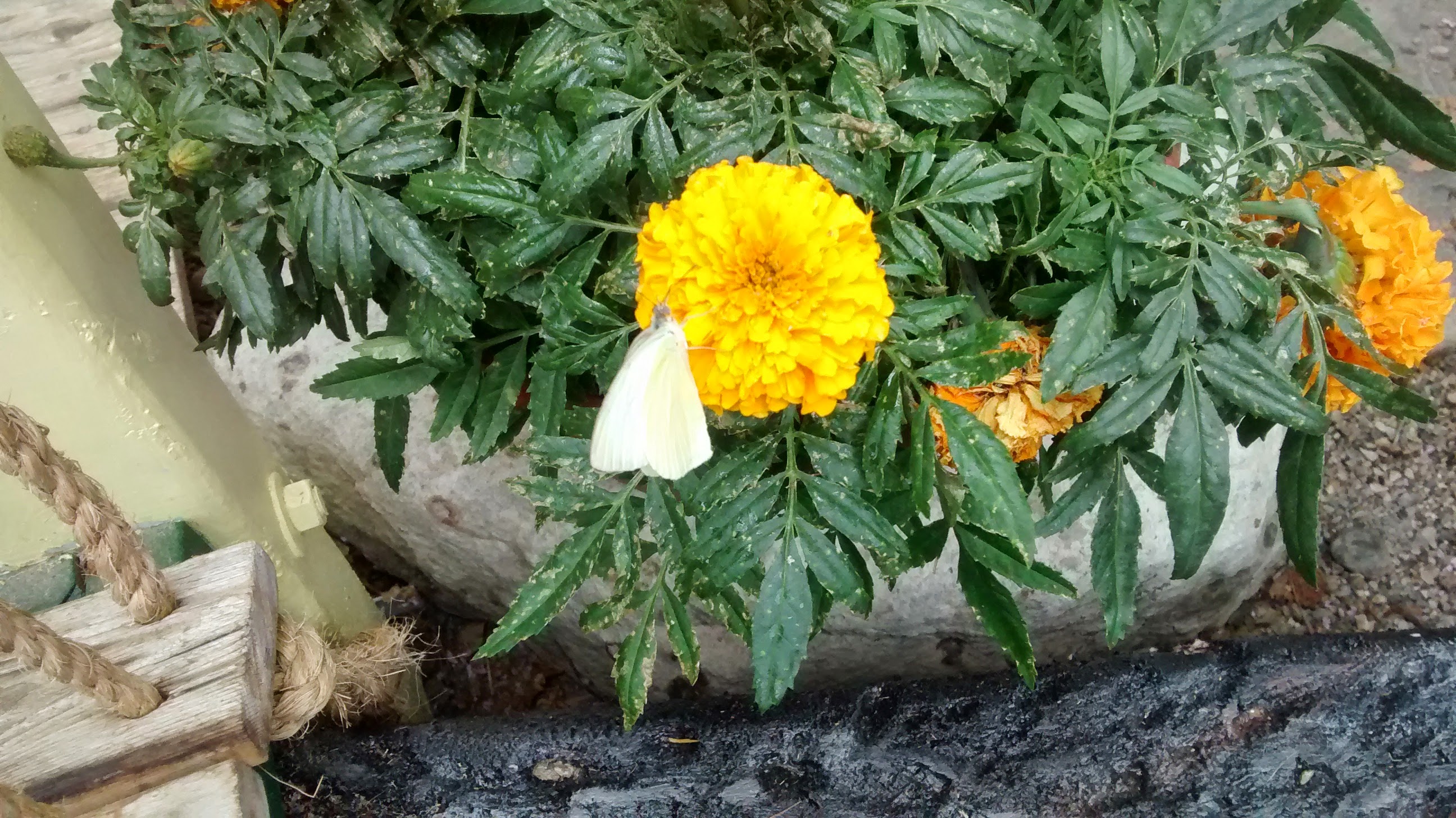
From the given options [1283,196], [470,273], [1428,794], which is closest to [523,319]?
[470,273]

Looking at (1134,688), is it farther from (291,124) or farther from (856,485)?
(291,124)

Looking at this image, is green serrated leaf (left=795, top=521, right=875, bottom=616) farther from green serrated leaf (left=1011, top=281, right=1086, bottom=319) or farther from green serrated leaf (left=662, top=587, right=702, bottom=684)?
green serrated leaf (left=1011, top=281, right=1086, bottom=319)

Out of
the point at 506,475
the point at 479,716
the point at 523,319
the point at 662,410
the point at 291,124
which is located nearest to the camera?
the point at 662,410

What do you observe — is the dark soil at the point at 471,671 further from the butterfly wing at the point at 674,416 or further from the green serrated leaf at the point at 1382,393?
the green serrated leaf at the point at 1382,393

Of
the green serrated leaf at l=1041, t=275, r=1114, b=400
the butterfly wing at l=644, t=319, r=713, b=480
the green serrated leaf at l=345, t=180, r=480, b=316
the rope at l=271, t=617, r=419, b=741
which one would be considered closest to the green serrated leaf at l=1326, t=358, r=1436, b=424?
the green serrated leaf at l=1041, t=275, r=1114, b=400

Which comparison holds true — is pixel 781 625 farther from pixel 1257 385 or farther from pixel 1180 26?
pixel 1180 26

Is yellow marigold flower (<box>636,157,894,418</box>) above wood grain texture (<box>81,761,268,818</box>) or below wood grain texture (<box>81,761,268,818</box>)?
above
